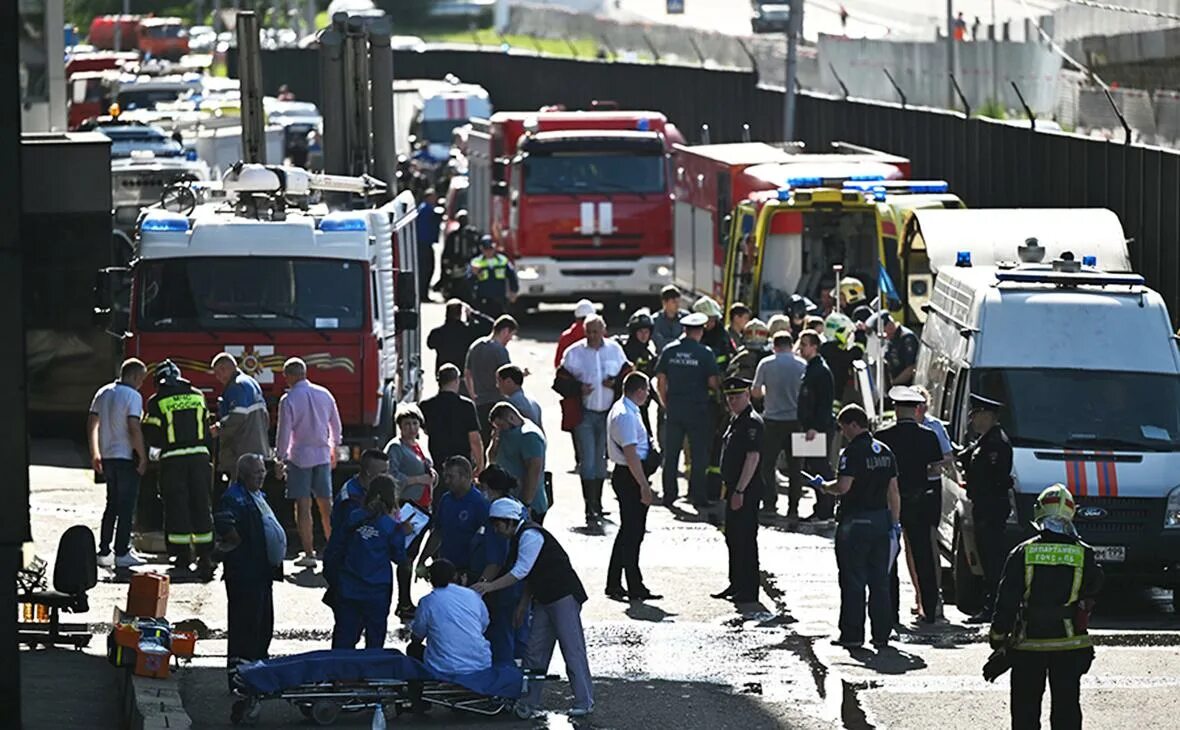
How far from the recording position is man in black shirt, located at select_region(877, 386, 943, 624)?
669 inches

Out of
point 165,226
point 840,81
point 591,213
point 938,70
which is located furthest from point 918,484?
point 840,81

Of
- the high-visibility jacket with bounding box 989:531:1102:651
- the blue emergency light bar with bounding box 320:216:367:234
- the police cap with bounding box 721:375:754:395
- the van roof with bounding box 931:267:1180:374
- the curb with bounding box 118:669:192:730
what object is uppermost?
the blue emergency light bar with bounding box 320:216:367:234

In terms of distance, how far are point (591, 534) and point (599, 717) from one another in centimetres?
679

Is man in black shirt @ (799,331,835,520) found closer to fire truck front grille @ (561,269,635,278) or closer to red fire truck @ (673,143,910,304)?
red fire truck @ (673,143,910,304)

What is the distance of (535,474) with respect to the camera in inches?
681

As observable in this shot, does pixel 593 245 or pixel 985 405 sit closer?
pixel 985 405

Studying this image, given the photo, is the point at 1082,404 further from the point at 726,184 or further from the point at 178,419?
the point at 726,184

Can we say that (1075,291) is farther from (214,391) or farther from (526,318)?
(526,318)

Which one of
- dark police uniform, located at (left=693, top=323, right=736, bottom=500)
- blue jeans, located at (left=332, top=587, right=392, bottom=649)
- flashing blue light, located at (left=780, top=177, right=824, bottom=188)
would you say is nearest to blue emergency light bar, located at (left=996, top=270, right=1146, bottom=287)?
dark police uniform, located at (left=693, top=323, right=736, bottom=500)

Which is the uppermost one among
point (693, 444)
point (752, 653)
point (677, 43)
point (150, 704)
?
point (677, 43)

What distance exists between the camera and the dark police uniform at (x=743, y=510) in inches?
690

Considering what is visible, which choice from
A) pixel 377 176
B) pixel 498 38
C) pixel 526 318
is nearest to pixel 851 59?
pixel 526 318

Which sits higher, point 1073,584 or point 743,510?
point 1073,584

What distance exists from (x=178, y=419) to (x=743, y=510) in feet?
14.6
